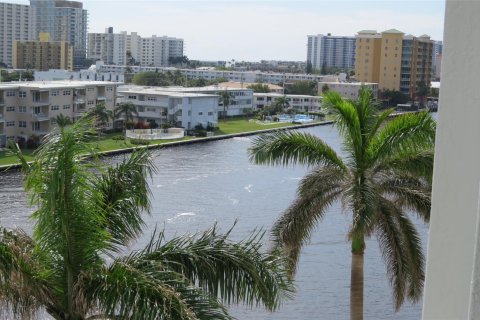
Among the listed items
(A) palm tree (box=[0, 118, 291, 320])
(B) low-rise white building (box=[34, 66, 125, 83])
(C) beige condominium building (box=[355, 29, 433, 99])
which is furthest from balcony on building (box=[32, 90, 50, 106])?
(C) beige condominium building (box=[355, 29, 433, 99])

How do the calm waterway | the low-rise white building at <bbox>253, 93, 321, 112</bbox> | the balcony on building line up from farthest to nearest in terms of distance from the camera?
the low-rise white building at <bbox>253, 93, 321, 112</bbox>, the balcony on building, the calm waterway

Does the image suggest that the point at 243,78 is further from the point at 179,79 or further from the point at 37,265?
Answer: the point at 37,265

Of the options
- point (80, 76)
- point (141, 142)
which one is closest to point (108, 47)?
point (80, 76)

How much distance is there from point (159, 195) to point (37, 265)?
13682 mm

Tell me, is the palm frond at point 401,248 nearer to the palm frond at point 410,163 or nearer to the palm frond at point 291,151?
the palm frond at point 410,163

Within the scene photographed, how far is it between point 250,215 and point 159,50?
6615 centimetres

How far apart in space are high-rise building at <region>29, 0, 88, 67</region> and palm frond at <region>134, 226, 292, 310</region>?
65.2m

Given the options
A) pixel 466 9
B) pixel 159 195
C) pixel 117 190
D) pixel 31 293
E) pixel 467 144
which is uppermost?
pixel 466 9

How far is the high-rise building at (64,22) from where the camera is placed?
6731cm

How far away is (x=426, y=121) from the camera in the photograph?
3830 mm

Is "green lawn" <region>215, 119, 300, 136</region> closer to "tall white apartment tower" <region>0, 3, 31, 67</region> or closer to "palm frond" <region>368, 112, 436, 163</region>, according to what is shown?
"palm frond" <region>368, 112, 436, 163</region>

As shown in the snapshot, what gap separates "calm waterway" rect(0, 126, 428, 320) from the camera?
31.2 feet

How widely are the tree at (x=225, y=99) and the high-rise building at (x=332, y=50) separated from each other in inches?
Answer: 1939

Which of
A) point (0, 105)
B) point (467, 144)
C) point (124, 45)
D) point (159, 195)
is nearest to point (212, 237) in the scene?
point (467, 144)
